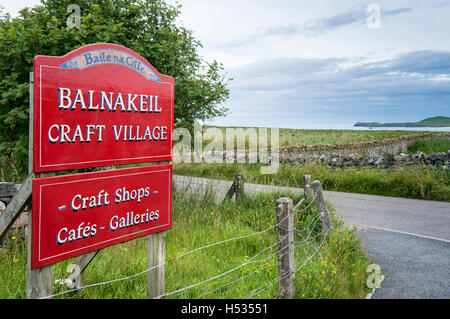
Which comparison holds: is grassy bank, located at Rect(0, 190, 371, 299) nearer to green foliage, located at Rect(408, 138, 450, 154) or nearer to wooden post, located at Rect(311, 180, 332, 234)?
wooden post, located at Rect(311, 180, 332, 234)

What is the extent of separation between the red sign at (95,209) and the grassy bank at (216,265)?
0.84 metres

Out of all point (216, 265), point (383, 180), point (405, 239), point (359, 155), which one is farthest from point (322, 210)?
point (359, 155)

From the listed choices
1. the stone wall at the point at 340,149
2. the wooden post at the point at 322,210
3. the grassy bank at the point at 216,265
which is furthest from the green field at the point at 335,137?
the grassy bank at the point at 216,265

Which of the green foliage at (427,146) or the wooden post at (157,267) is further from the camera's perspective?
the green foliage at (427,146)

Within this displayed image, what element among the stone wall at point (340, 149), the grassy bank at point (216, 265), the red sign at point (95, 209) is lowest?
the grassy bank at point (216, 265)

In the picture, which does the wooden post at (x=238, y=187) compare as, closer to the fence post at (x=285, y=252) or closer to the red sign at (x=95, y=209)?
the fence post at (x=285, y=252)

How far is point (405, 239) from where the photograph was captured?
716 cm

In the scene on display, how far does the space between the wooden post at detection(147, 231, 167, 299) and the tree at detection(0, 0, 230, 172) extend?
511 cm

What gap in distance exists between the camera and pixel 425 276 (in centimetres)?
534

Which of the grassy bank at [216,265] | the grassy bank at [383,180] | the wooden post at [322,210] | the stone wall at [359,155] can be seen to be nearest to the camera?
the grassy bank at [216,265]

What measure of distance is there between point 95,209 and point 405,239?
6.37 m

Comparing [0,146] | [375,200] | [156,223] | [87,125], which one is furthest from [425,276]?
[0,146]

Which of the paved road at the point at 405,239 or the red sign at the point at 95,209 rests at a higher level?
the red sign at the point at 95,209

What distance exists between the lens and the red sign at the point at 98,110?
271cm
